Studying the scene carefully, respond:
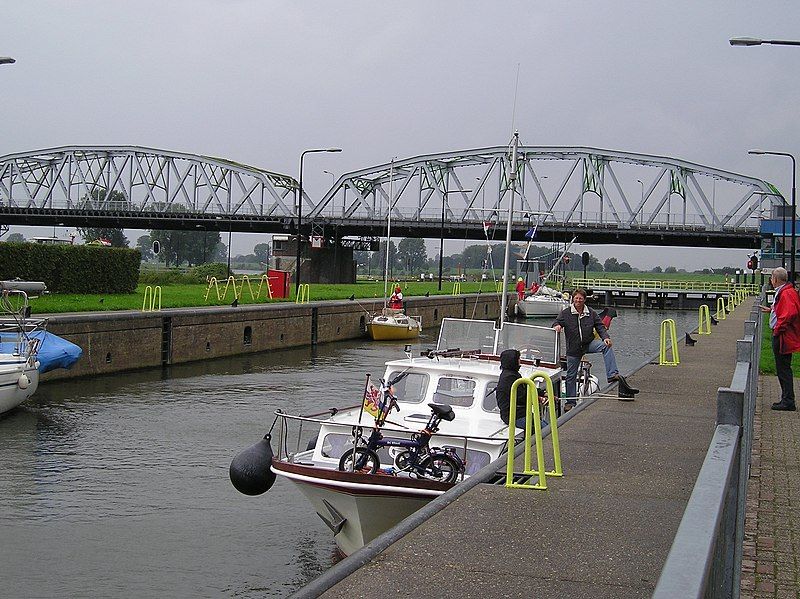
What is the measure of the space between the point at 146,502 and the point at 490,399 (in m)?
5.63

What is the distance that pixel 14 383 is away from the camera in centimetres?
2275

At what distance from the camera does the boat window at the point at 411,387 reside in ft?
50.9

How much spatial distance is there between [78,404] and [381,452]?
1467 cm

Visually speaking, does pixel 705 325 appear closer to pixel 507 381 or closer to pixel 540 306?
pixel 507 381

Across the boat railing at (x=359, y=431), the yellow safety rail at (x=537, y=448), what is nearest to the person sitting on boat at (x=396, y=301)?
the boat railing at (x=359, y=431)

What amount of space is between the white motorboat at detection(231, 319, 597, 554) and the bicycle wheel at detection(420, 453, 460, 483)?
0.02 m

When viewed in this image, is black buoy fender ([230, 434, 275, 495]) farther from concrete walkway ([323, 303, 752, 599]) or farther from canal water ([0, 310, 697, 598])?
concrete walkway ([323, 303, 752, 599])

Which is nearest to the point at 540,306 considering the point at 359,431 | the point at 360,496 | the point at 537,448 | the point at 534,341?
the point at 534,341

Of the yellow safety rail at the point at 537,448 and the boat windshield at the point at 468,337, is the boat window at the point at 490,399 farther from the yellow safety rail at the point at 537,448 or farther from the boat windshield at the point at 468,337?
the yellow safety rail at the point at 537,448

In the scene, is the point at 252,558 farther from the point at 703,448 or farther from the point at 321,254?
the point at 321,254

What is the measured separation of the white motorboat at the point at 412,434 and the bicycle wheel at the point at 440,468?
2 centimetres

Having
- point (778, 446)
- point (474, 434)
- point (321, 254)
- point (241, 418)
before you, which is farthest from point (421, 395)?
point (321, 254)

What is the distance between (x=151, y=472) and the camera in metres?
18.0

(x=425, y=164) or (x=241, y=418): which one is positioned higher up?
(x=425, y=164)
